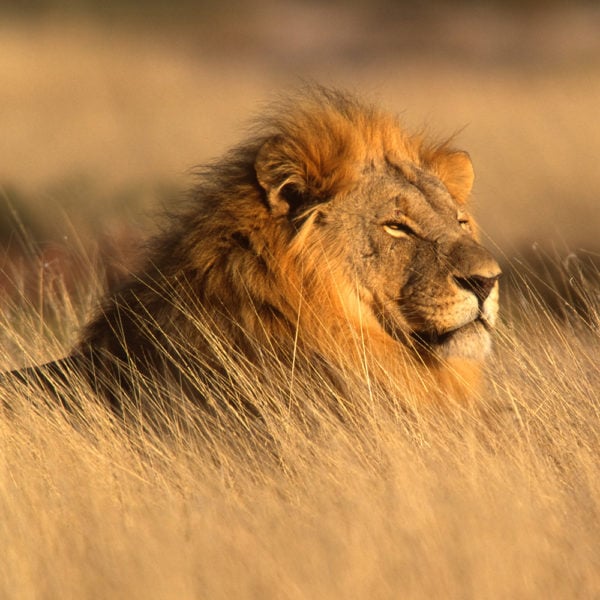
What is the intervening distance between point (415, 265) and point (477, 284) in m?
0.29

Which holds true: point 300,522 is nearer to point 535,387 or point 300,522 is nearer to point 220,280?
point 220,280

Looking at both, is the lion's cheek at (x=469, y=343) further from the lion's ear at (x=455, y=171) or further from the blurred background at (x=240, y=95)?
the blurred background at (x=240, y=95)

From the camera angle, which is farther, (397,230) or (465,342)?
(397,230)

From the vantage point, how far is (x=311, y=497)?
450 centimetres

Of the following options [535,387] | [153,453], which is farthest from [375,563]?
[535,387]

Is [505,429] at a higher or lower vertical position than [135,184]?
higher

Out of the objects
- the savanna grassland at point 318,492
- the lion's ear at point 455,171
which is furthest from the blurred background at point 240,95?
the savanna grassland at point 318,492

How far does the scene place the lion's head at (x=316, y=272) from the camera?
530 cm

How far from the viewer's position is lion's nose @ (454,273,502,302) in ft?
17.3

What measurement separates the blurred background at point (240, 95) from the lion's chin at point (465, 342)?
11.5 feet

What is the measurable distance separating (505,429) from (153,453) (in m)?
1.52

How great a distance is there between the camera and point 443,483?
177 inches

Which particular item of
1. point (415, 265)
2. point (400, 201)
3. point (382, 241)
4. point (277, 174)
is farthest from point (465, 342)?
point (277, 174)

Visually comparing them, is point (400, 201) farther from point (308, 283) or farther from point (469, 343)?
point (469, 343)
